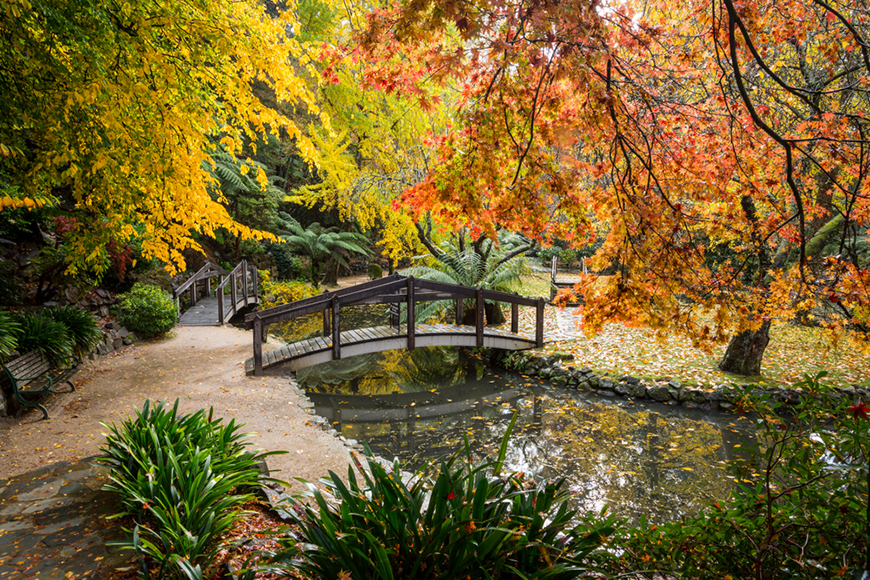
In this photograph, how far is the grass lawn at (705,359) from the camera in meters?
6.85

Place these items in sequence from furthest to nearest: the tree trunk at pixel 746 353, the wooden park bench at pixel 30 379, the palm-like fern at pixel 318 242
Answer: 1. the palm-like fern at pixel 318 242
2. the tree trunk at pixel 746 353
3. the wooden park bench at pixel 30 379

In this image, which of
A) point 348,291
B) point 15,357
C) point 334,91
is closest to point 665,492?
point 348,291

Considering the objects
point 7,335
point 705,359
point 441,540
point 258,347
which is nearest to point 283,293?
point 258,347

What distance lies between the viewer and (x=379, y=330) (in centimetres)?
821

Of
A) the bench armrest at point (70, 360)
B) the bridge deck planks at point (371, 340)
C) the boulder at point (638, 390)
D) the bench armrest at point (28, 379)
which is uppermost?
the bench armrest at point (28, 379)

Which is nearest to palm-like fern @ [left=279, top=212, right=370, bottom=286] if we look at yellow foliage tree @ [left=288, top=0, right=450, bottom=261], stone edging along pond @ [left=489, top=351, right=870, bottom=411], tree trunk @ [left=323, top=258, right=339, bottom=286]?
tree trunk @ [left=323, top=258, right=339, bottom=286]

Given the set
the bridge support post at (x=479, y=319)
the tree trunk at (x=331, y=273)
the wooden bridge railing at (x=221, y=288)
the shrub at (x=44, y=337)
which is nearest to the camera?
the shrub at (x=44, y=337)

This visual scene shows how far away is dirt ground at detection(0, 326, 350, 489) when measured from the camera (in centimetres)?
408

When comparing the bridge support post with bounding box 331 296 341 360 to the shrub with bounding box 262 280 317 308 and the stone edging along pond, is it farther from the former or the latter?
the shrub with bounding box 262 280 317 308

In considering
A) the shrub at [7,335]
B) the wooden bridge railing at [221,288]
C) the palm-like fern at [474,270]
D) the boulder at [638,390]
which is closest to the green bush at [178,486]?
the shrub at [7,335]

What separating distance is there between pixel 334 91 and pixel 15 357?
7513 millimetres

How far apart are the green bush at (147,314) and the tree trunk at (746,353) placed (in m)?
10.4

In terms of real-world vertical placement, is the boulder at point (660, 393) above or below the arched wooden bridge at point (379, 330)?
below

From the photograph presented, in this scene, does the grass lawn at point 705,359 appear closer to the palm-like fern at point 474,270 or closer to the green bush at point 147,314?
the palm-like fern at point 474,270
